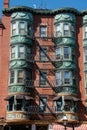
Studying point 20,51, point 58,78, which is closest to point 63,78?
point 58,78

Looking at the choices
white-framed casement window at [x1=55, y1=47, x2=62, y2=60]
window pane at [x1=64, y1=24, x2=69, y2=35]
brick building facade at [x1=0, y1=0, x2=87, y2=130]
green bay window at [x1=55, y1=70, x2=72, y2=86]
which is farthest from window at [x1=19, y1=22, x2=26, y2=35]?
green bay window at [x1=55, y1=70, x2=72, y2=86]

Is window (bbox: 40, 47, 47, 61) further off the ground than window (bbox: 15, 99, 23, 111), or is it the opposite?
window (bbox: 40, 47, 47, 61)

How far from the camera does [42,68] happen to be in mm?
44375

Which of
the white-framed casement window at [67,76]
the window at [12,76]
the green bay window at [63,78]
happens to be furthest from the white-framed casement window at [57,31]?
the window at [12,76]

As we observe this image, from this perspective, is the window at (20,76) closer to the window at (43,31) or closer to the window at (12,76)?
the window at (12,76)

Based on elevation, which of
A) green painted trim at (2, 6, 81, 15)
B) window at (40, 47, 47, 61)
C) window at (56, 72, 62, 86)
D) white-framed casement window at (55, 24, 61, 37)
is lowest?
window at (56, 72, 62, 86)

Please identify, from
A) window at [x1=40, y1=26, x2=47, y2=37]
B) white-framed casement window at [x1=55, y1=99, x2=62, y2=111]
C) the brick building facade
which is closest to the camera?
the brick building facade

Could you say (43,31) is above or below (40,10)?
below

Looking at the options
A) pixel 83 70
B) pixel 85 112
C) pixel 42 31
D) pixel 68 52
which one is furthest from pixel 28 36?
pixel 85 112

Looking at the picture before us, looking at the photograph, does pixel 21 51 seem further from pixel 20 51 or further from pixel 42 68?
pixel 42 68

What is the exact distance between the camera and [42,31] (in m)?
46.3

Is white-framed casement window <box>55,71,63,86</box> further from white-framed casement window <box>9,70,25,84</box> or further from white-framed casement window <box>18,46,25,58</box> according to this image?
white-framed casement window <box>18,46,25,58</box>

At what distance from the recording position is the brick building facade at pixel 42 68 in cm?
4228

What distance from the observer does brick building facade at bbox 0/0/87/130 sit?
139 feet
